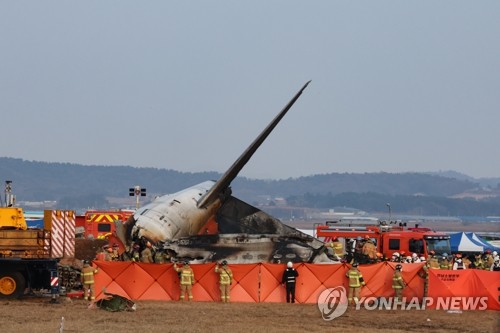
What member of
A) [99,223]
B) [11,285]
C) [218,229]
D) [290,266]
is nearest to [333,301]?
[290,266]

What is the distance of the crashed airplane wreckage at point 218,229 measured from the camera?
128 ft

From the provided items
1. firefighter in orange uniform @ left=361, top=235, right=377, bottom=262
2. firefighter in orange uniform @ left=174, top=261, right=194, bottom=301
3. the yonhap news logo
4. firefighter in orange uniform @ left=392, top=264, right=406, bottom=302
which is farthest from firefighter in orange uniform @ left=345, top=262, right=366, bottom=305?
firefighter in orange uniform @ left=361, top=235, right=377, bottom=262

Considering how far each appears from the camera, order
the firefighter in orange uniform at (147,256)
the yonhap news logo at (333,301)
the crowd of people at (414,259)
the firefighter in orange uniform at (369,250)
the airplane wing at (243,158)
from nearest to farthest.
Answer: the yonhap news logo at (333,301), the firefighter in orange uniform at (147,256), the crowd of people at (414,259), the firefighter in orange uniform at (369,250), the airplane wing at (243,158)

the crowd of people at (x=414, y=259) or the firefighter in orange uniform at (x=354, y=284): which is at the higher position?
the crowd of people at (x=414, y=259)

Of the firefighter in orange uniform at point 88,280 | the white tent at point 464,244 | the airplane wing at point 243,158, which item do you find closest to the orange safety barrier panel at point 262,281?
the firefighter in orange uniform at point 88,280

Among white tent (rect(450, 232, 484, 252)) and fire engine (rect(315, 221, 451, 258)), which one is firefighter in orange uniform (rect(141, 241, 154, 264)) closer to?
fire engine (rect(315, 221, 451, 258))

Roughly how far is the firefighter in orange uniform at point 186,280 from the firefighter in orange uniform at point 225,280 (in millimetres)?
1025

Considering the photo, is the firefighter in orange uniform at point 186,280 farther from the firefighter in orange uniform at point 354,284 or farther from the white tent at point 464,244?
the white tent at point 464,244

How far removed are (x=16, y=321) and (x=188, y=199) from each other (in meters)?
18.0

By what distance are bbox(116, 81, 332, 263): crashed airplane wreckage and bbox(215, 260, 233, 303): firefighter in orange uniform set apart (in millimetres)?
3996

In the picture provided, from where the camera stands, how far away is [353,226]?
2109 inches

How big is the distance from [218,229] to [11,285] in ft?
47.9

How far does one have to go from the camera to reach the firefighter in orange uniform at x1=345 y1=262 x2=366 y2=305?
34.5 meters

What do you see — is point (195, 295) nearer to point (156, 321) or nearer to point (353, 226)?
point (156, 321)
